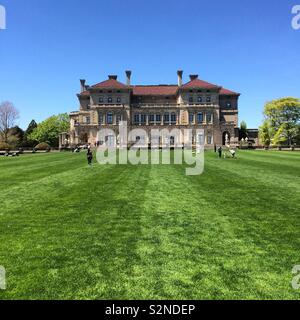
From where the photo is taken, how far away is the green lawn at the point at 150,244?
5.61m

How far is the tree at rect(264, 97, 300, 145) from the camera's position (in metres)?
89.7

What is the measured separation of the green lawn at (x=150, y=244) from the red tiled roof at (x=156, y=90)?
87.3 metres

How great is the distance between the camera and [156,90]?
101m

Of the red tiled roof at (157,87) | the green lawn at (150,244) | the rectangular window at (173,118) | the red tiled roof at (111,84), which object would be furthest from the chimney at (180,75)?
the green lawn at (150,244)

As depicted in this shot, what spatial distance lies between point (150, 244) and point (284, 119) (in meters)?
91.8

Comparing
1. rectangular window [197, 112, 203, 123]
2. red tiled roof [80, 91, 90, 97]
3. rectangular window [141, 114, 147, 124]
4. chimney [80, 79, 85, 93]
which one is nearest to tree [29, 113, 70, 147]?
chimney [80, 79, 85, 93]

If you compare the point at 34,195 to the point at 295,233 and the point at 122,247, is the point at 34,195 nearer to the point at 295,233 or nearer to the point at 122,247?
the point at 122,247

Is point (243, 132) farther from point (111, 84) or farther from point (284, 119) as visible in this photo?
point (111, 84)

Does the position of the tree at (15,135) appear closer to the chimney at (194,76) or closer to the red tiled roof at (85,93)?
the red tiled roof at (85,93)

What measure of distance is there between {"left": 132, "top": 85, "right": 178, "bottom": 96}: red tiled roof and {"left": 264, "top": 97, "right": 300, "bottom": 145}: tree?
26.0m

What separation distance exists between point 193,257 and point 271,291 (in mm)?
1717

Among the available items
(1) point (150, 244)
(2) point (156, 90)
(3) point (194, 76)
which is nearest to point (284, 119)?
(3) point (194, 76)

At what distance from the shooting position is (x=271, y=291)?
17.9 ft
